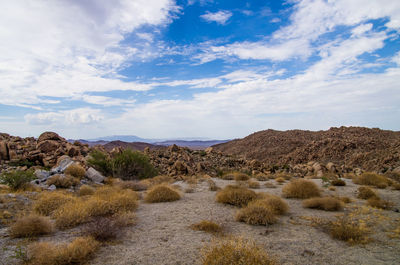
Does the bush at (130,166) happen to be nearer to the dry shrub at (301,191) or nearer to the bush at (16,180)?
the bush at (16,180)

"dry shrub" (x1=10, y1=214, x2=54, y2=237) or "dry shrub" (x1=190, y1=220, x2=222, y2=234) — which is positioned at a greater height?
"dry shrub" (x1=10, y1=214, x2=54, y2=237)

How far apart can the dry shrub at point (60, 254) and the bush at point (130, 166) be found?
38.2 feet

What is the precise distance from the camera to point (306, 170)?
20.6 metres

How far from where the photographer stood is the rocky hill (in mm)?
23438

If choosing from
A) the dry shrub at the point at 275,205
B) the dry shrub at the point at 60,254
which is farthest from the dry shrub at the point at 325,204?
the dry shrub at the point at 60,254

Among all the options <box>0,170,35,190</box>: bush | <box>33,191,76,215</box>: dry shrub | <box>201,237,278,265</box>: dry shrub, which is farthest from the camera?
<box>0,170,35,190</box>: bush

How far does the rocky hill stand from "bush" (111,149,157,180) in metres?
19.7

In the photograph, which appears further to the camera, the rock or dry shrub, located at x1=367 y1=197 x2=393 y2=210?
the rock

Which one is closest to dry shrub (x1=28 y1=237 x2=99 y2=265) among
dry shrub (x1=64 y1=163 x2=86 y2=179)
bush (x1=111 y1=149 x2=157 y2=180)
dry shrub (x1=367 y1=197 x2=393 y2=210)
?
dry shrub (x1=367 y1=197 x2=393 y2=210)

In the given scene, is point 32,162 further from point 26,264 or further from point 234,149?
point 234,149

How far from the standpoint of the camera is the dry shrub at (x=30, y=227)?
17.6ft

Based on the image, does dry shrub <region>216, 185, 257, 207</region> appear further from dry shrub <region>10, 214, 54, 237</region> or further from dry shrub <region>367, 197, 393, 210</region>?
dry shrub <region>10, 214, 54, 237</region>

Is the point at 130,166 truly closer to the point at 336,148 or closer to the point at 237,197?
the point at 237,197

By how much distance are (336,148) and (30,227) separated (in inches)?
1288
